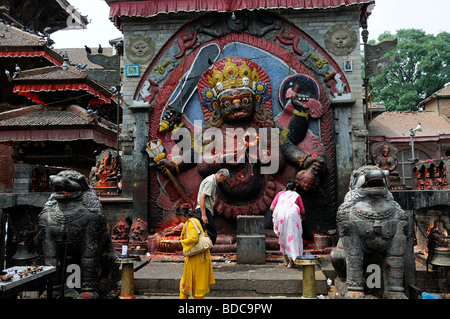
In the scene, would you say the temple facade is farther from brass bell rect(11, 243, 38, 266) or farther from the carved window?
the carved window

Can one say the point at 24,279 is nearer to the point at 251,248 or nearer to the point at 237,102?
the point at 251,248

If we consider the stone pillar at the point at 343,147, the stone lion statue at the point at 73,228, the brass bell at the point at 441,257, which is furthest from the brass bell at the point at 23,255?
the brass bell at the point at 441,257

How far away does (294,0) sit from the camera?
9.40 meters

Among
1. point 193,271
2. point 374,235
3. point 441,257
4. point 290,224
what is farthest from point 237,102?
point 441,257

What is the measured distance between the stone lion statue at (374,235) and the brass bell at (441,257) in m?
2.50

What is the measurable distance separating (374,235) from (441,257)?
9.96 feet

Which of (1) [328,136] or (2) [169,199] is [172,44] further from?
(1) [328,136]

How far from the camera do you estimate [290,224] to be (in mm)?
6824

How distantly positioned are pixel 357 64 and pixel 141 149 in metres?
6.08

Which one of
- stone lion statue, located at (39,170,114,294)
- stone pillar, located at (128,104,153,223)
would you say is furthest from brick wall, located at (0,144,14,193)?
stone lion statue, located at (39,170,114,294)

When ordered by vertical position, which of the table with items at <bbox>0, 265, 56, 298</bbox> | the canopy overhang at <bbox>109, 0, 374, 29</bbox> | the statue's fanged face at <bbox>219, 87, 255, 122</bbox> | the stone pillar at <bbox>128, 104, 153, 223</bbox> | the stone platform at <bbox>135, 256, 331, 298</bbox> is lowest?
the stone platform at <bbox>135, 256, 331, 298</bbox>

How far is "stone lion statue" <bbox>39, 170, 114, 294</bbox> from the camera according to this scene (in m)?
5.93

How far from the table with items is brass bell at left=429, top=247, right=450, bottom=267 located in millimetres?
7158

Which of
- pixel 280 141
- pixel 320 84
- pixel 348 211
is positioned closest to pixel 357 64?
pixel 320 84
